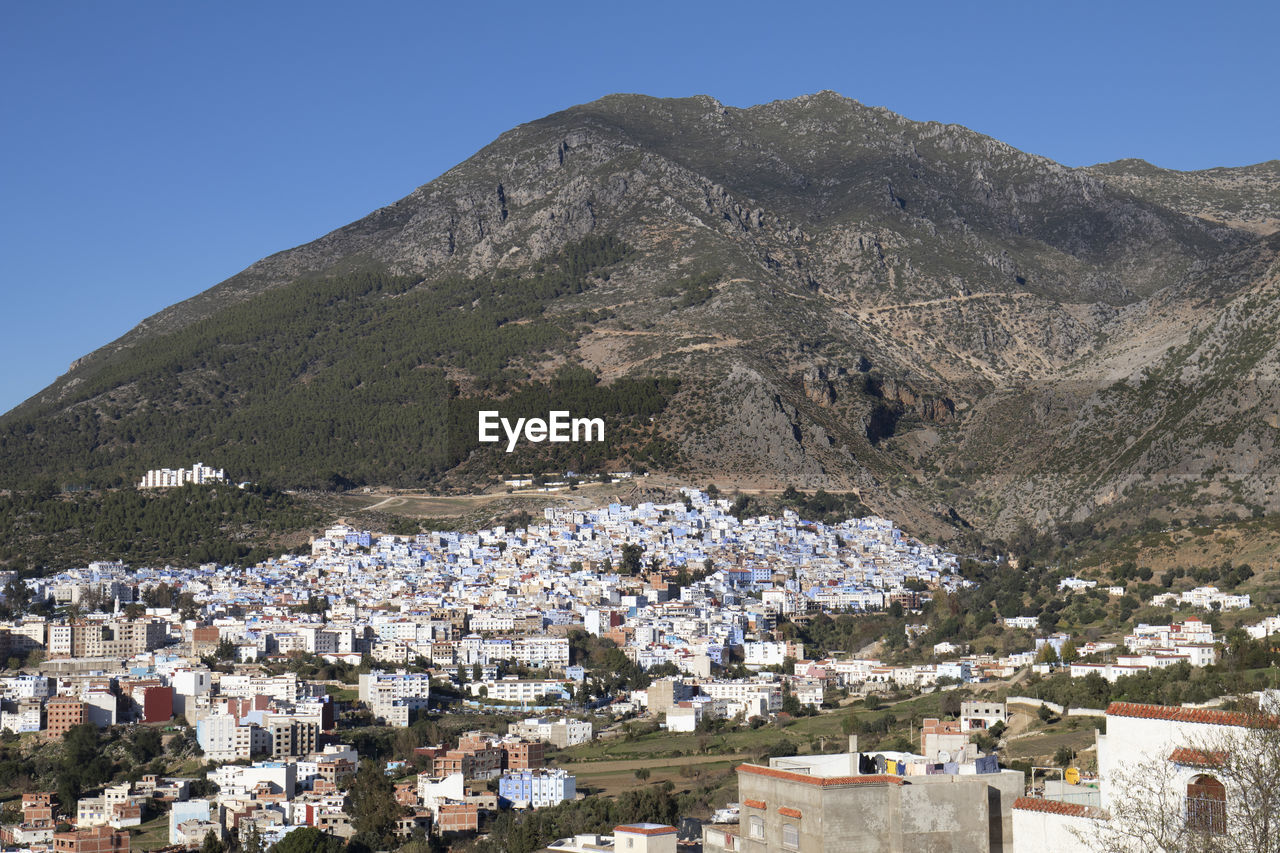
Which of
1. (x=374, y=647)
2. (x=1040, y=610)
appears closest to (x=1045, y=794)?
(x=1040, y=610)

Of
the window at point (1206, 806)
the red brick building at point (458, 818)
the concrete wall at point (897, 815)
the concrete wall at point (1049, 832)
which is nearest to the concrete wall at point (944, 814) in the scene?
the concrete wall at point (897, 815)

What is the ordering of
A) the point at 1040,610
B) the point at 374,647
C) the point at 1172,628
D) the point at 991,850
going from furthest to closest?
the point at 374,647 → the point at 1040,610 → the point at 1172,628 → the point at 991,850

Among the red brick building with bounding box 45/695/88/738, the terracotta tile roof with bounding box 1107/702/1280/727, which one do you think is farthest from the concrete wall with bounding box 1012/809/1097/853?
the red brick building with bounding box 45/695/88/738

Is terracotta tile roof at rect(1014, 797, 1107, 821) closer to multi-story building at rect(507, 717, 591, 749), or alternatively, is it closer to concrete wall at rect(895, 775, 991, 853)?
concrete wall at rect(895, 775, 991, 853)

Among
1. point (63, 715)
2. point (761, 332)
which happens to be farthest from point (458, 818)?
point (761, 332)

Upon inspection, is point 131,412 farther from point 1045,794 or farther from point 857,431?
point 1045,794
